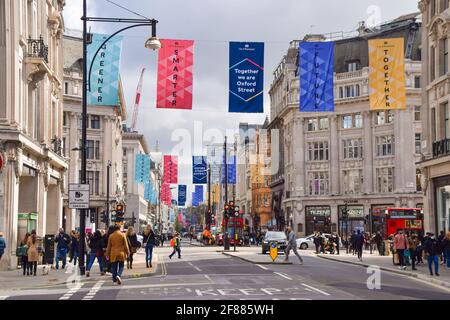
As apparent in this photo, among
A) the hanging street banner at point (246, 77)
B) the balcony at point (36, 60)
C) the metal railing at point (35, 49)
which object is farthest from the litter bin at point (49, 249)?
the hanging street banner at point (246, 77)

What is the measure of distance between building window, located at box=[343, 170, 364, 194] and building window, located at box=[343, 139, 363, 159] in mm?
1612

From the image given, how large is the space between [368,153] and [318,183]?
21.4ft

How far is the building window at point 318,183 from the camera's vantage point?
84.0 meters

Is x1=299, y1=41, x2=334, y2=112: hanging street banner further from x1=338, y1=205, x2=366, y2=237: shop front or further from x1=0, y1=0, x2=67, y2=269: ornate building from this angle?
x1=338, y1=205, x2=366, y2=237: shop front

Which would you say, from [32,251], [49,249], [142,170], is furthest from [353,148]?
[32,251]

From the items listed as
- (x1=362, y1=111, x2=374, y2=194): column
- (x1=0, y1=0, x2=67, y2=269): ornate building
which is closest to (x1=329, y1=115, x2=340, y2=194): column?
(x1=362, y1=111, x2=374, y2=194): column

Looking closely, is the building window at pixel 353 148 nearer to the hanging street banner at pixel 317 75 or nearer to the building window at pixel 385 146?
the building window at pixel 385 146

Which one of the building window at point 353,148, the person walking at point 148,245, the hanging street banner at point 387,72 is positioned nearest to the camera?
the person walking at point 148,245

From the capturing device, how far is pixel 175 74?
102 feet

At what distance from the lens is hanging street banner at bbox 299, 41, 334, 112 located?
3384 cm

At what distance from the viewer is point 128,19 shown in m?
26.2

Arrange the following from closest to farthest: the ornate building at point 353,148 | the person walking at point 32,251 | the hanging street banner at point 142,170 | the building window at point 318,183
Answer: the person walking at point 32,251, the ornate building at point 353,148, the building window at point 318,183, the hanging street banner at point 142,170

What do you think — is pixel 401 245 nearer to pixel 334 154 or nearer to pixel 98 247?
pixel 98 247
